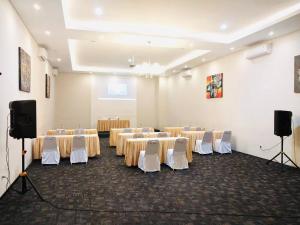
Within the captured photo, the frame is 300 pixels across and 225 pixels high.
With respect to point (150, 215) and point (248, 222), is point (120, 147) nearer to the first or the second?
point (150, 215)

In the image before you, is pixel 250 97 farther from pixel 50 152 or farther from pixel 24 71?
pixel 24 71

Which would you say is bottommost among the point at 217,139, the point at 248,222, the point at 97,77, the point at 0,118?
the point at 248,222

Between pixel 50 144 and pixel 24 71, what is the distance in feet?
7.12

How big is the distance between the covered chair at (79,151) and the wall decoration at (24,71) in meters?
1.94

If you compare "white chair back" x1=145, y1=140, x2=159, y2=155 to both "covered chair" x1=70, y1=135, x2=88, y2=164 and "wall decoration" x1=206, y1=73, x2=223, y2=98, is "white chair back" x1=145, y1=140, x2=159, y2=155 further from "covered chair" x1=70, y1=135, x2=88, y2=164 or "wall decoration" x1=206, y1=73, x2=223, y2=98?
"wall decoration" x1=206, y1=73, x2=223, y2=98

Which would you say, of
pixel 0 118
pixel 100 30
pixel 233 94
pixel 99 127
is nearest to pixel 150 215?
pixel 0 118

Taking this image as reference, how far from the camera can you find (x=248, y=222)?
130 inches

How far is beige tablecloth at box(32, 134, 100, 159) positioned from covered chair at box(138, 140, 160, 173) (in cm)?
217

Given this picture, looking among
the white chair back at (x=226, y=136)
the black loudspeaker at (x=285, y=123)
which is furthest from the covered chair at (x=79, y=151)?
the black loudspeaker at (x=285, y=123)

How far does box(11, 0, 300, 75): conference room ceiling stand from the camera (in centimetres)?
522

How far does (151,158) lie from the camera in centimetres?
581

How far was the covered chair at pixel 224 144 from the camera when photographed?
8078 millimetres

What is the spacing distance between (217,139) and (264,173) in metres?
2.71

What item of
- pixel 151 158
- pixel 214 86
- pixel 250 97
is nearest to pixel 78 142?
pixel 151 158
